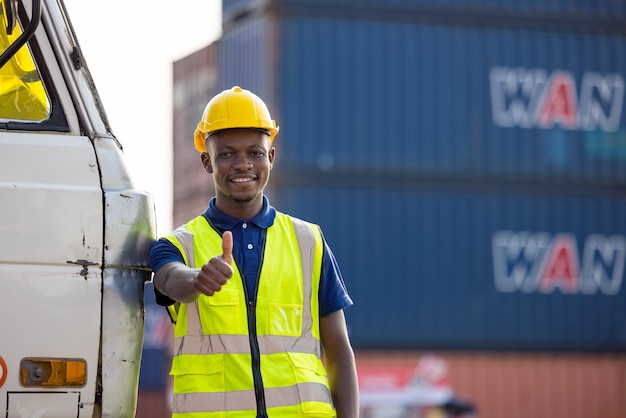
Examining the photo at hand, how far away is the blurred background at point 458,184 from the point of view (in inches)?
768

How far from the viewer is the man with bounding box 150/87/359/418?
3.39 m

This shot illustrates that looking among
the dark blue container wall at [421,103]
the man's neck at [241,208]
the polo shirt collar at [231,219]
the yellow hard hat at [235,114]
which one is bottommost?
the polo shirt collar at [231,219]

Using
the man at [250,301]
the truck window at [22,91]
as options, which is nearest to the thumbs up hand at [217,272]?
the man at [250,301]

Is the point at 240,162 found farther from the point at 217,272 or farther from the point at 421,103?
the point at 421,103

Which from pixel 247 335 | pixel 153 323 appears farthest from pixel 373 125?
pixel 247 335

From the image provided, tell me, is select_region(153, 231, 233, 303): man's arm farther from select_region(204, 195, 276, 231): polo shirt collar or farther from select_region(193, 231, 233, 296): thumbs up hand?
select_region(204, 195, 276, 231): polo shirt collar

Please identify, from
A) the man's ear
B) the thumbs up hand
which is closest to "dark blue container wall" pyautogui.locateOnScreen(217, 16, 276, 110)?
the man's ear

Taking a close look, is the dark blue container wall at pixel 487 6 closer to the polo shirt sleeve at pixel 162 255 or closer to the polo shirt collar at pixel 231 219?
the polo shirt collar at pixel 231 219

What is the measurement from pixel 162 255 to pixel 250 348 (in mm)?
336

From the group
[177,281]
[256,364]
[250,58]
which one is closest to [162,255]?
[177,281]

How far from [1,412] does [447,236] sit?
1703cm

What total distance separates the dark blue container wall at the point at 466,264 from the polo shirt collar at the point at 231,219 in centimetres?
1504

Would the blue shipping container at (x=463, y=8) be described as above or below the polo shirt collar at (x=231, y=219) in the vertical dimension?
above

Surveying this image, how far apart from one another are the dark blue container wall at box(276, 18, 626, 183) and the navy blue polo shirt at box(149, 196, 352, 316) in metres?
15.5
